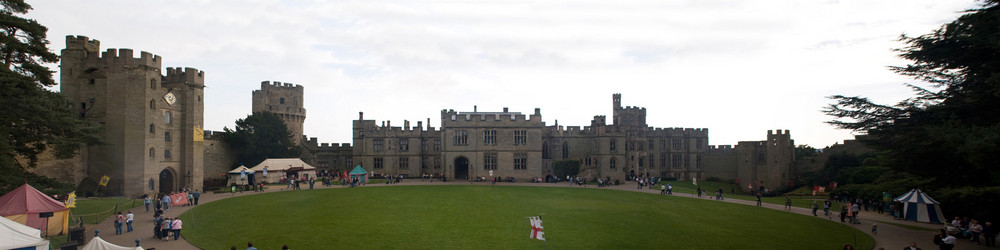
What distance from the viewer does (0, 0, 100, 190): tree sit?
1962 centimetres

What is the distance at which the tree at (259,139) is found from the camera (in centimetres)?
5012

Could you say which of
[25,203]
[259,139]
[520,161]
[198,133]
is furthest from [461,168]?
[25,203]

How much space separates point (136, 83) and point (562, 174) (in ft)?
130

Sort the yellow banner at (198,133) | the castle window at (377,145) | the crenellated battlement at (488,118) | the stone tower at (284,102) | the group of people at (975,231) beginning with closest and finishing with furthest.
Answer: the group of people at (975,231) < the yellow banner at (198,133) < the crenellated battlement at (488,118) < the castle window at (377,145) < the stone tower at (284,102)

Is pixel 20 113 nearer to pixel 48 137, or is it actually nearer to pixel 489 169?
pixel 48 137

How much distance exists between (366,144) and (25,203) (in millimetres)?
41834

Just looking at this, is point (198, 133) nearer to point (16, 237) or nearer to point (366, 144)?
point (366, 144)

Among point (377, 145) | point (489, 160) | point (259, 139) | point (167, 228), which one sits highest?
point (259, 139)

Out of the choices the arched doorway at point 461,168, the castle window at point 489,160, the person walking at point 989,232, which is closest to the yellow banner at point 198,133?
the arched doorway at point 461,168

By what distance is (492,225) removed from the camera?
21875 mm

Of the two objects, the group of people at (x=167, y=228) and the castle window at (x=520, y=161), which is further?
the castle window at (x=520, y=161)

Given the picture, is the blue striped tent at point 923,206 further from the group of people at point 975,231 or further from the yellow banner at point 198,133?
the yellow banner at point 198,133

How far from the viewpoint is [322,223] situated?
22.0 m

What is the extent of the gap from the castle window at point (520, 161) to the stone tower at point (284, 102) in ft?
93.5
